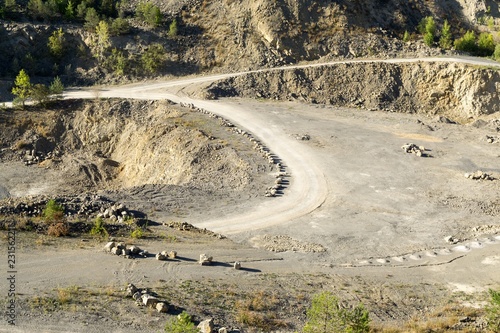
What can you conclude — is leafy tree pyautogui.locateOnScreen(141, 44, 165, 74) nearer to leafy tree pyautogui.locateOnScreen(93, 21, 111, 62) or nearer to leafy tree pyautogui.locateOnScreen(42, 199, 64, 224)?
leafy tree pyautogui.locateOnScreen(93, 21, 111, 62)

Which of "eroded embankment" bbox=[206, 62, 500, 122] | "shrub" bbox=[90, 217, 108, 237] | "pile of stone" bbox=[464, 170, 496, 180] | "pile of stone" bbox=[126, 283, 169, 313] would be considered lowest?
"pile of stone" bbox=[126, 283, 169, 313]

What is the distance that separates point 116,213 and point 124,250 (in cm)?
500

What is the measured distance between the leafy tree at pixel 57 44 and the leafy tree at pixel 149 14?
8.48 meters

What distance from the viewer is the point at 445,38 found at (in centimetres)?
5444

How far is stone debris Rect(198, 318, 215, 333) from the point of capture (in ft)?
51.8

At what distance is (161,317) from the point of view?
16469mm

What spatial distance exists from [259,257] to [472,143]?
79.0ft

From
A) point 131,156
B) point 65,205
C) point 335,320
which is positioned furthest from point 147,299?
point 131,156

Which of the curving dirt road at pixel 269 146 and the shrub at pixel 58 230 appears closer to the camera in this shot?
the shrub at pixel 58 230

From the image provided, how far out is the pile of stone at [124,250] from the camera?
2014 centimetres

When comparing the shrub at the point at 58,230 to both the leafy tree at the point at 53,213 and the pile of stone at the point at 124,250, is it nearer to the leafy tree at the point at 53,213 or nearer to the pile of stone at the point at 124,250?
the leafy tree at the point at 53,213

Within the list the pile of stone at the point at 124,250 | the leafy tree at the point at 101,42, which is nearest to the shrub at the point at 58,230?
the pile of stone at the point at 124,250

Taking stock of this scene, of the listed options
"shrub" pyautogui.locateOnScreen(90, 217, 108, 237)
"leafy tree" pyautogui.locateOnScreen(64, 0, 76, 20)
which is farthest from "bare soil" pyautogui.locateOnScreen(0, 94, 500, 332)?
"leafy tree" pyautogui.locateOnScreen(64, 0, 76, 20)

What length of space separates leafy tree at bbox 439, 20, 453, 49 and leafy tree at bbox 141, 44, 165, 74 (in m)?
30.2
